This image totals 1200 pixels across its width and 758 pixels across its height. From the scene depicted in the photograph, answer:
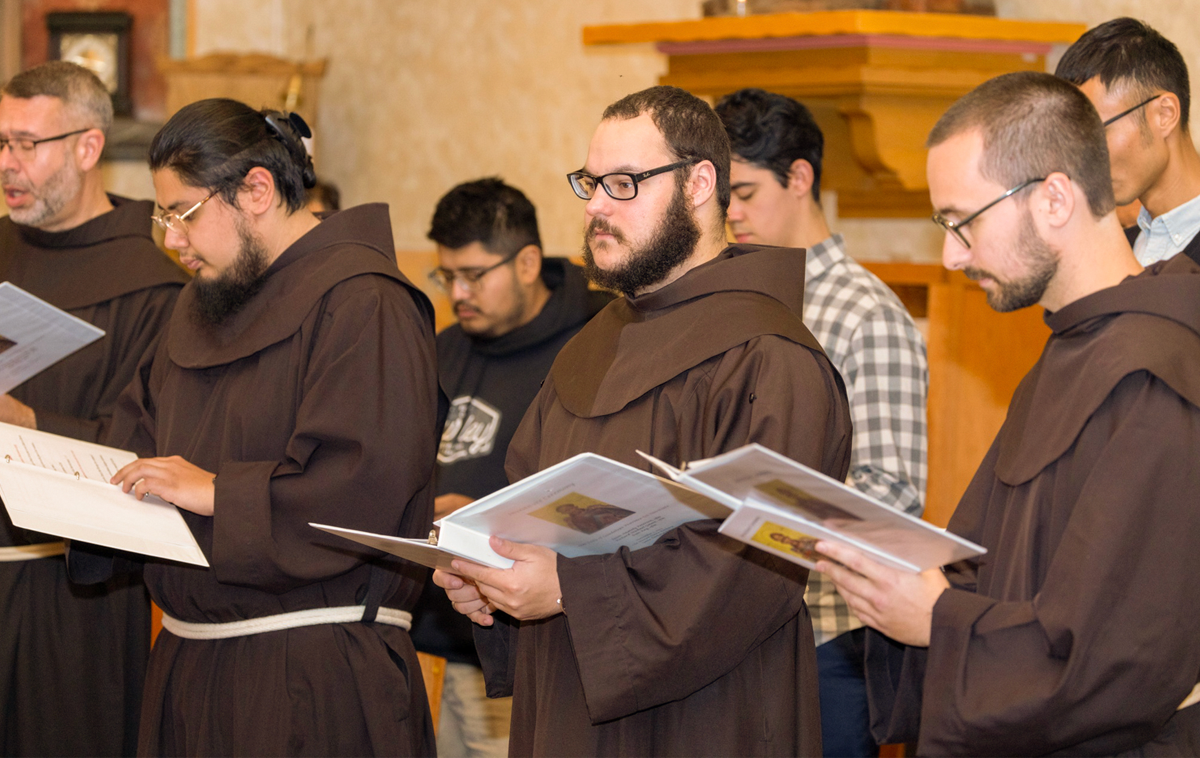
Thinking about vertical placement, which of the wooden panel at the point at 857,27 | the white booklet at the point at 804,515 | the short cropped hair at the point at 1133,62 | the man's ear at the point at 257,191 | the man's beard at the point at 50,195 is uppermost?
the wooden panel at the point at 857,27

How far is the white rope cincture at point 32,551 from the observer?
3537 mm

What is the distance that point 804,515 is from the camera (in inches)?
68.7

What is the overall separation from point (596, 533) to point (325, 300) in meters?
1.03

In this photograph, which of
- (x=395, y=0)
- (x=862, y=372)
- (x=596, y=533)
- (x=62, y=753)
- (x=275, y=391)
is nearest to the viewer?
(x=596, y=533)

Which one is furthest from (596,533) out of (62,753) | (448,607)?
(62,753)

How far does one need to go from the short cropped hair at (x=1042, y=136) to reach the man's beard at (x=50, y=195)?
286 centimetres

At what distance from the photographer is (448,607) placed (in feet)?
Answer: 12.0

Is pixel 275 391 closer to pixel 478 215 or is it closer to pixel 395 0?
pixel 478 215

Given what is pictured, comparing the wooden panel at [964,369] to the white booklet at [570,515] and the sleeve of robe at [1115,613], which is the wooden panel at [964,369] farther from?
the sleeve of robe at [1115,613]

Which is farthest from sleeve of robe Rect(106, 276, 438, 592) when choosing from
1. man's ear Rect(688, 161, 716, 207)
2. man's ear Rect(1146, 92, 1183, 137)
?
man's ear Rect(1146, 92, 1183, 137)

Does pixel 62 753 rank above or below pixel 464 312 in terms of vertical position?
below

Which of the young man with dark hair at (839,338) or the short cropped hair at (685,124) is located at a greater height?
the short cropped hair at (685,124)

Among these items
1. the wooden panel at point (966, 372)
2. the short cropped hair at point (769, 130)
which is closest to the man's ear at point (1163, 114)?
the short cropped hair at point (769, 130)

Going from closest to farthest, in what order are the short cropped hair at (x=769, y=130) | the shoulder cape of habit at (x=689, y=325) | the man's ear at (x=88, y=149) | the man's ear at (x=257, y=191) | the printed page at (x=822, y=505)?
the printed page at (x=822, y=505), the shoulder cape of habit at (x=689, y=325), the man's ear at (x=257, y=191), the short cropped hair at (x=769, y=130), the man's ear at (x=88, y=149)
